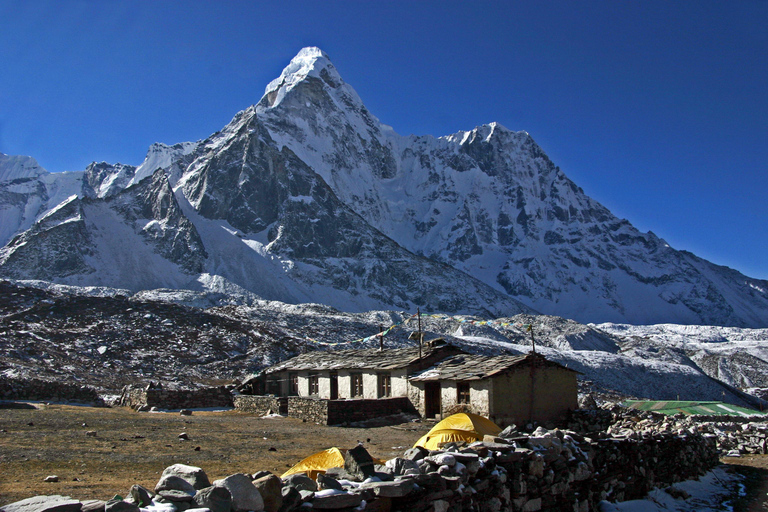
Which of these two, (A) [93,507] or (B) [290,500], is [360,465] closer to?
(B) [290,500]

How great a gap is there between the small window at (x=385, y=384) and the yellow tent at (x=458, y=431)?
963 cm

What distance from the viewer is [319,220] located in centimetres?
16212

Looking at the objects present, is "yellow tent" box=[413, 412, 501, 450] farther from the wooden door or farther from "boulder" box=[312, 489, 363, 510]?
the wooden door

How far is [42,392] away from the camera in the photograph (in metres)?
24.6

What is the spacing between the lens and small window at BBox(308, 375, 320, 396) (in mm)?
28000

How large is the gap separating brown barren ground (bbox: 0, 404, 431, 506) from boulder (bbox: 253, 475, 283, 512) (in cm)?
384

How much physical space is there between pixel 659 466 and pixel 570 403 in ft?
29.0

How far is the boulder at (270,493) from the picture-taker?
5.45 m

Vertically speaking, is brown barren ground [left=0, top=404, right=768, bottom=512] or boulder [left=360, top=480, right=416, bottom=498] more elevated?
boulder [left=360, top=480, right=416, bottom=498]

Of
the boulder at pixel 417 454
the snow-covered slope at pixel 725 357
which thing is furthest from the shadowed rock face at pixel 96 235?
the boulder at pixel 417 454

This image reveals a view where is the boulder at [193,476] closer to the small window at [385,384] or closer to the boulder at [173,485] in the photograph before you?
the boulder at [173,485]

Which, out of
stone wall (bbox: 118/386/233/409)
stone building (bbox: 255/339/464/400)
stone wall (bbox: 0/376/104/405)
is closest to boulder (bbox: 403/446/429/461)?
stone building (bbox: 255/339/464/400)

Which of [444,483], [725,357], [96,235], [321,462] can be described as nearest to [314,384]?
[321,462]

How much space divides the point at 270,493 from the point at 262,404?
20.2 meters
